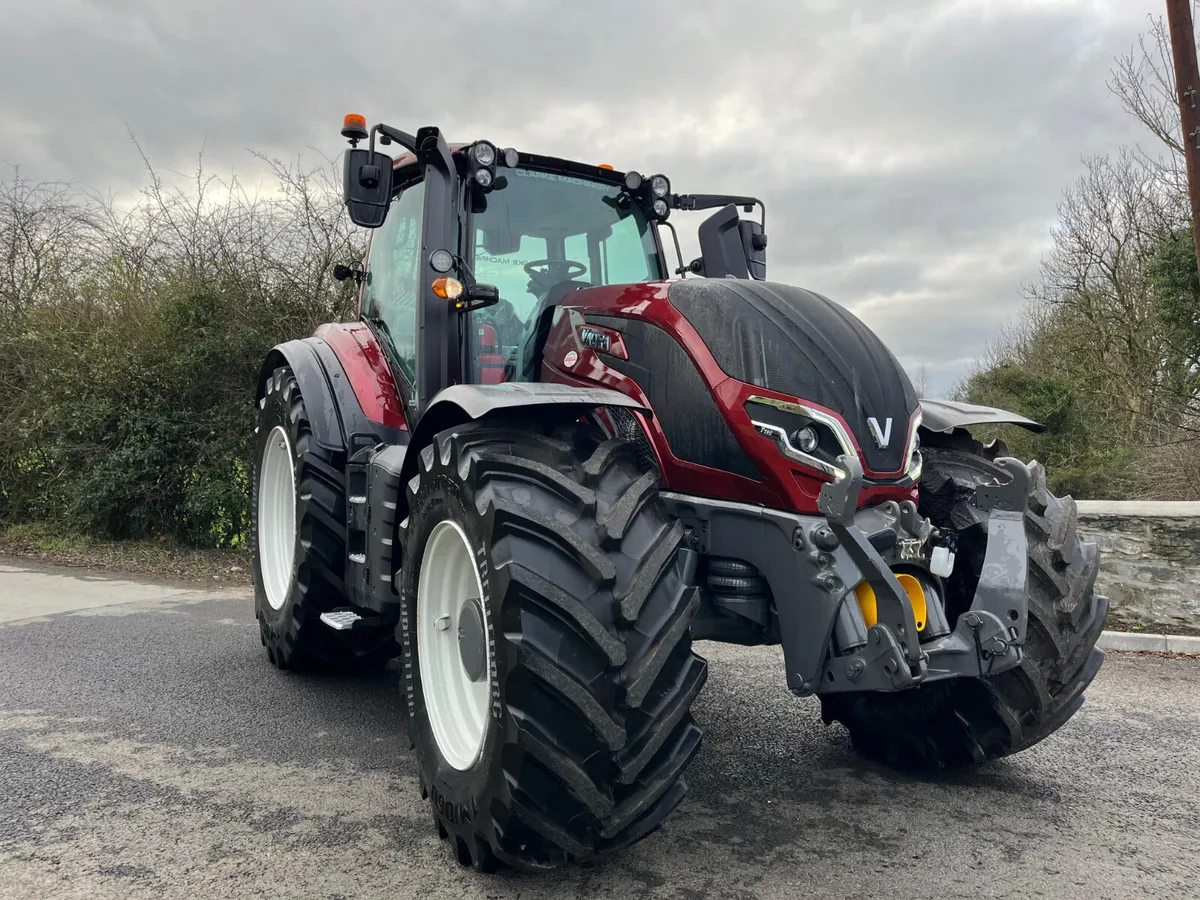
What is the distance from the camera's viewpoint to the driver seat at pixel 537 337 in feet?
11.7

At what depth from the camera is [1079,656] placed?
9.73 feet

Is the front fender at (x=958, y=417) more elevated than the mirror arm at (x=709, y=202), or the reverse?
the mirror arm at (x=709, y=202)

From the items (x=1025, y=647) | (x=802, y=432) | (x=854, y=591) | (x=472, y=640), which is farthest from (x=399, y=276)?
(x=1025, y=647)

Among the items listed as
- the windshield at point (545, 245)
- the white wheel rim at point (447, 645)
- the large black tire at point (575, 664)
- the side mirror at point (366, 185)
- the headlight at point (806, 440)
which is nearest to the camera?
the large black tire at point (575, 664)

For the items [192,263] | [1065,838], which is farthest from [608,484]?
[192,263]

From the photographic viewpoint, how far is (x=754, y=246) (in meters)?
4.31

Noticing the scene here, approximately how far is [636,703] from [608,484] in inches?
23.7

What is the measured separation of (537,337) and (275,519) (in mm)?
2259

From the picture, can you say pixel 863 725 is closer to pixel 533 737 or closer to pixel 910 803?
pixel 910 803

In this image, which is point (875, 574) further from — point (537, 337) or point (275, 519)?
point (275, 519)

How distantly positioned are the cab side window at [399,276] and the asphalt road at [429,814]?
167 centimetres

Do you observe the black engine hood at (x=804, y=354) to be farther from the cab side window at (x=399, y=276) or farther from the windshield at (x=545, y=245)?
the cab side window at (x=399, y=276)

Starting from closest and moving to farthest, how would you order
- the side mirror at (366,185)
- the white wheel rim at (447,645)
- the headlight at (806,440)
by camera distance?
the headlight at (806,440), the white wheel rim at (447,645), the side mirror at (366,185)

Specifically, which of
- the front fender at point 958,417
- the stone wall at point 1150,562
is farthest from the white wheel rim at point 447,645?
the stone wall at point 1150,562
